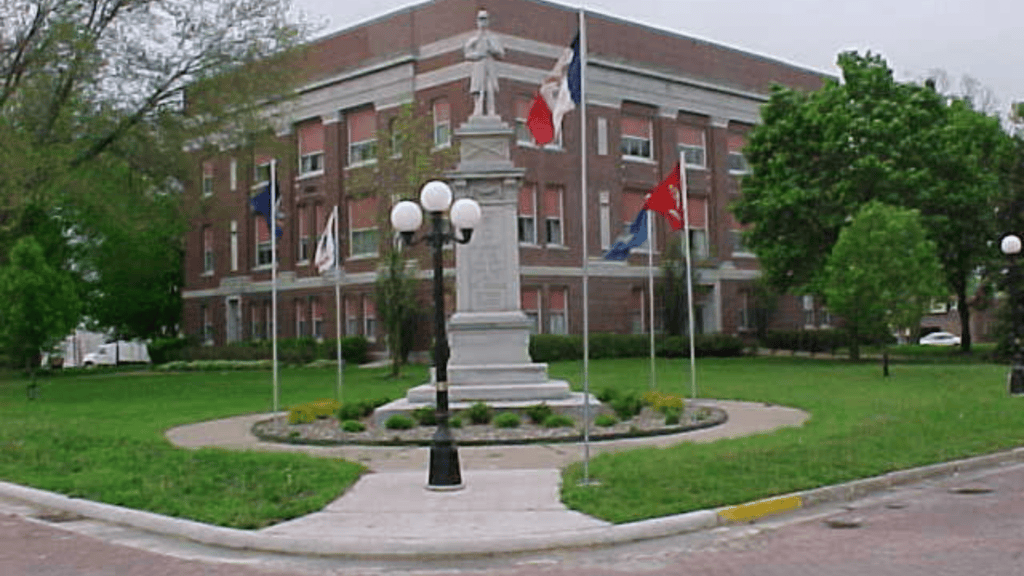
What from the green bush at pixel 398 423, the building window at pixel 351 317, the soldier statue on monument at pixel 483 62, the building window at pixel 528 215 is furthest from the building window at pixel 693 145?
the green bush at pixel 398 423

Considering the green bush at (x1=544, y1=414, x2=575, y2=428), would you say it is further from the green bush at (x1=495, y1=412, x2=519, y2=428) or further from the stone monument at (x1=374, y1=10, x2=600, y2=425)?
the stone monument at (x1=374, y1=10, x2=600, y2=425)

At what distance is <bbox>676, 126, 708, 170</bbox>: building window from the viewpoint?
166 ft

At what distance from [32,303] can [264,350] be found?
60.9ft

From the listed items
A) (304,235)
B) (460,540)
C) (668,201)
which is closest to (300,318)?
(304,235)

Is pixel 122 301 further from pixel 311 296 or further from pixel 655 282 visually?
pixel 655 282

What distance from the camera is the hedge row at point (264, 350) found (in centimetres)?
4612

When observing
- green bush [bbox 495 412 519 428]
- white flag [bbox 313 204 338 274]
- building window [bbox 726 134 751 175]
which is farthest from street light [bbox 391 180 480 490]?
building window [bbox 726 134 751 175]

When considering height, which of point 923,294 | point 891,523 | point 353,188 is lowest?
point 891,523

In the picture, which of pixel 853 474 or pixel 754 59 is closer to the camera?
pixel 853 474

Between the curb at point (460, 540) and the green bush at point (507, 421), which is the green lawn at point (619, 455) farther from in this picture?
the green bush at point (507, 421)

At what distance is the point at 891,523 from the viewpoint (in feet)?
34.3

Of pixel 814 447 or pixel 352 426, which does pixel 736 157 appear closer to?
pixel 352 426

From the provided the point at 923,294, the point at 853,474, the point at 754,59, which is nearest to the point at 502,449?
the point at 853,474

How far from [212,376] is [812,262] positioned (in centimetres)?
2261
